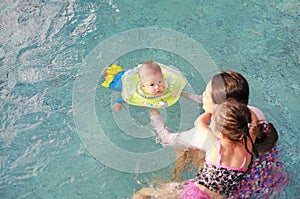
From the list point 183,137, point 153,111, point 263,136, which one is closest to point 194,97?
point 153,111

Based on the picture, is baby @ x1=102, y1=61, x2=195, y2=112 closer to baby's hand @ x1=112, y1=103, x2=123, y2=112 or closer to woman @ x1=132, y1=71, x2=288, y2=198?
baby's hand @ x1=112, y1=103, x2=123, y2=112

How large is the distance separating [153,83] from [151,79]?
0.04 m

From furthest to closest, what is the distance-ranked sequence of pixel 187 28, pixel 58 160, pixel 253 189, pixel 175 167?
pixel 187 28
pixel 58 160
pixel 175 167
pixel 253 189

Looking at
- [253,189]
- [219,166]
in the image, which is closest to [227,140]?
[219,166]

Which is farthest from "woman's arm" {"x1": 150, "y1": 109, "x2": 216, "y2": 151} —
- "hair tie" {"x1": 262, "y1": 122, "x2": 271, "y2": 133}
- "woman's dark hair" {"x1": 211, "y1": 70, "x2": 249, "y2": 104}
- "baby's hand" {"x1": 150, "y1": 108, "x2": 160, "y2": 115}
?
"hair tie" {"x1": 262, "y1": 122, "x2": 271, "y2": 133}

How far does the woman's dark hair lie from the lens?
2326mm

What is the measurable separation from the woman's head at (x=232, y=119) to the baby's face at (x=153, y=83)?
0.86 metres

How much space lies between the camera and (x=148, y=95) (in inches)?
123

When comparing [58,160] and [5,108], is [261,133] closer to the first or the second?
[58,160]

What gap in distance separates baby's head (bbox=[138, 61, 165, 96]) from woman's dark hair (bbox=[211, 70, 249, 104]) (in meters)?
0.70

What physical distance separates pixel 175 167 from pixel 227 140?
745 millimetres

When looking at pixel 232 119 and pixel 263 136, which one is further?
pixel 263 136

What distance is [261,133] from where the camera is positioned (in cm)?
243

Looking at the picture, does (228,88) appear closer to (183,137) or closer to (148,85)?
(183,137)
